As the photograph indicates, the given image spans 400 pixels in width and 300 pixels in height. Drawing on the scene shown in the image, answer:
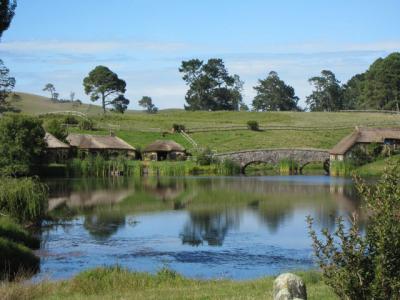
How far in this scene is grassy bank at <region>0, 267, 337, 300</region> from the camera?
13.2 meters

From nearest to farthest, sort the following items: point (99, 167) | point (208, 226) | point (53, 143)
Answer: point (208, 226) → point (99, 167) → point (53, 143)

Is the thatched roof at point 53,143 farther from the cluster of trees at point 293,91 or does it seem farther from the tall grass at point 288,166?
the cluster of trees at point 293,91

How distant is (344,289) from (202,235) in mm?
21269

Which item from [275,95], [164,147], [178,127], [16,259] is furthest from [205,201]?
[275,95]

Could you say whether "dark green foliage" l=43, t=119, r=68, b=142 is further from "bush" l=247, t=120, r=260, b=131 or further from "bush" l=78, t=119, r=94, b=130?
"bush" l=247, t=120, r=260, b=131

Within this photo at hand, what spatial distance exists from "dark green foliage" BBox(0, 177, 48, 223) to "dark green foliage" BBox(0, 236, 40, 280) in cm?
681

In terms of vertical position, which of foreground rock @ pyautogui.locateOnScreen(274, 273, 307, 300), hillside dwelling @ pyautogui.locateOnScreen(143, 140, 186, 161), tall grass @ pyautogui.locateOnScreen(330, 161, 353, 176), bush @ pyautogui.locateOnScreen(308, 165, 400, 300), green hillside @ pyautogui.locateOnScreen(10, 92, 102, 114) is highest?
green hillside @ pyautogui.locateOnScreen(10, 92, 102, 114)

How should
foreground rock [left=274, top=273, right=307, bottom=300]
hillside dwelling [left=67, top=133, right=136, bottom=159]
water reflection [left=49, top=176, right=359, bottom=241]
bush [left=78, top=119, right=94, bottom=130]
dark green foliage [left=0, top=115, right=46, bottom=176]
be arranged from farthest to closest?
bush [left=78, top=119, right=94, bottom=130], hillside dwelling [left=67, top=133, right=136, bottom=159], dark green foliage [left=0, top=115, right=46, bottom=176], water reflection [left=49, top=176, right=359, bottom=241], foreground rock [left=274, top=273, right=307, bottom=300]

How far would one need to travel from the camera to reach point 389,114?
11781cm

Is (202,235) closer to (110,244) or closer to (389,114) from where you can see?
(110,244)

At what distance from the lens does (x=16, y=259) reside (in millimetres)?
20719

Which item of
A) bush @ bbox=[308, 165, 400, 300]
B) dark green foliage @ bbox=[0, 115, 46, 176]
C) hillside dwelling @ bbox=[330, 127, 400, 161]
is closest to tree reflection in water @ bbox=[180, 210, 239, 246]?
bush @ bbox=[308, 165, 400, 300]

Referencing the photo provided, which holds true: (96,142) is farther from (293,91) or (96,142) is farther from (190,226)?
(293,91)

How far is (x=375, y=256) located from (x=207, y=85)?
13234 centimetres
